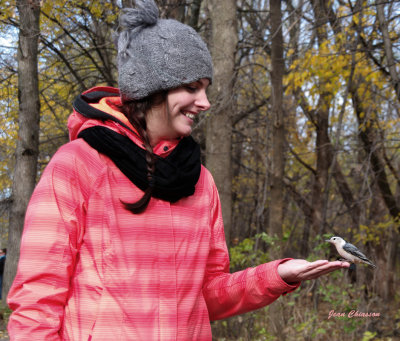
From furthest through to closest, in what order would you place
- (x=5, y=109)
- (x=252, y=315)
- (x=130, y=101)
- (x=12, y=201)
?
(x=5, y=109) < (x=12, y=201) < (x=252, y=315) < (x=130, y=101)

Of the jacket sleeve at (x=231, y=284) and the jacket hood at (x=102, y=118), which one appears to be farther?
the jacket sleeve at (x=231, y=284)

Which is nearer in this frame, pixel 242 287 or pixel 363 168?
pixel 242 287

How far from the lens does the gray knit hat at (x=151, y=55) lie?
67.6 inches

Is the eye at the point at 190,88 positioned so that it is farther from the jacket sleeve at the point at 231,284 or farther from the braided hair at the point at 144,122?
the jacket sleeve at the point at 231,284

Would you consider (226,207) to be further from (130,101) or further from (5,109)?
(5,109)

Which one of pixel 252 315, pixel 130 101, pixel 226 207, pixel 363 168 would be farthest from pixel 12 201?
pixel 130 101

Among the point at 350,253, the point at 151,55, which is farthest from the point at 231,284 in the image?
the point at 151,55

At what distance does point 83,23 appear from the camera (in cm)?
943

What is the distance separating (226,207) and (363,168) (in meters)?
3.30

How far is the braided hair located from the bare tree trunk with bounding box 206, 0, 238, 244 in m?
4.37

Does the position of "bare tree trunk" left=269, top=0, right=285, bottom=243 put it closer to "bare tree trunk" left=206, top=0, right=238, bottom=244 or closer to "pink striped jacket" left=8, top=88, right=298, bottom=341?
"bare tree trunk" left=206, top=0, right=238, bottom=244

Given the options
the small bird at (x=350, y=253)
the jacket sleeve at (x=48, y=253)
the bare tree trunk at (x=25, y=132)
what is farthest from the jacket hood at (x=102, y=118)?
the bare tree trunk at (x=25, y=132)

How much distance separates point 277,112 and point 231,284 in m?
5.50

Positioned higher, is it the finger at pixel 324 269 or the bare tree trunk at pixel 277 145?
the bare tree trunk at pixel 277 145
